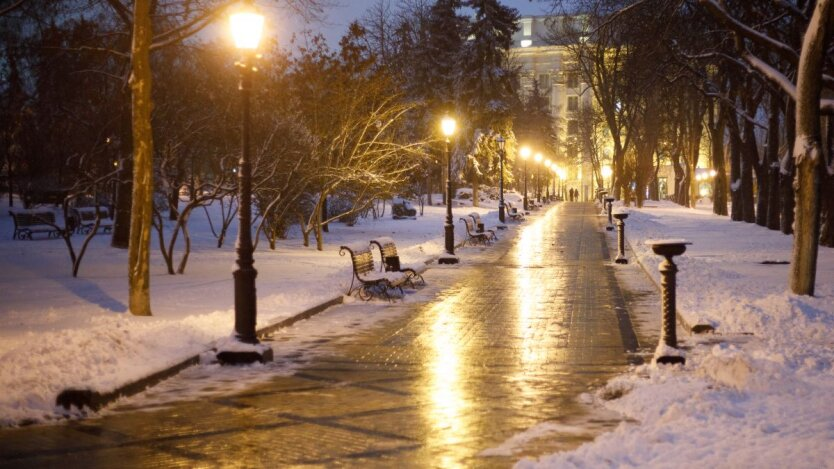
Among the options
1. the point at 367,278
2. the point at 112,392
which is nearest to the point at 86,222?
the point at 367,278

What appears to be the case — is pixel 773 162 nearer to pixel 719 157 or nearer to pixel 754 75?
pixel 754 75

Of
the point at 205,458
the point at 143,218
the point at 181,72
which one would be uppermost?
the point at 181,72

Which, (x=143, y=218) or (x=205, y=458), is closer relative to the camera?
(x=205, y=458)

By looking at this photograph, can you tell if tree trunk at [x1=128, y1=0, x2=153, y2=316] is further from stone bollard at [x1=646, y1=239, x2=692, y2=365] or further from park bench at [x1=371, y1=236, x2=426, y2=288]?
stone bollard at [x1=646, y1=239, x2=692, y2=365]

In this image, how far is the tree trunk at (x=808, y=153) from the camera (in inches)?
508

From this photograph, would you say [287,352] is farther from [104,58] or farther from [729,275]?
[104,58]

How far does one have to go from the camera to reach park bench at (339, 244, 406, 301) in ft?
50.4

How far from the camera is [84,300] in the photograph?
48.5 feet

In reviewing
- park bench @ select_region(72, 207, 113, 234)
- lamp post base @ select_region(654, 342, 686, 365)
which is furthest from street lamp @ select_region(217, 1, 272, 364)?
park bench @ select_region(72, 207, 113, 234)

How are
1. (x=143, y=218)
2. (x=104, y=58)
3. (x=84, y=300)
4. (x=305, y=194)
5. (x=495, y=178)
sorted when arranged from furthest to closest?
(x=495, y=178) → (x=305, y=194) → (x=104, y=58) → (x=84, y=300) → (x=143, y=218)

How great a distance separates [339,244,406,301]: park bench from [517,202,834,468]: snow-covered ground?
5.31 meters

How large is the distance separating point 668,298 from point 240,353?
14.9ft

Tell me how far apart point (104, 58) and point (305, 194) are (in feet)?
26.5

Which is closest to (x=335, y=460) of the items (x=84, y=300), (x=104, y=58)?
(x=84, y=300)
